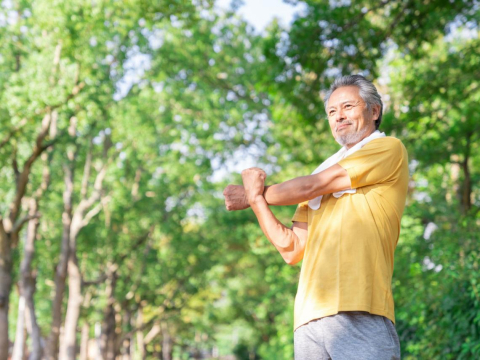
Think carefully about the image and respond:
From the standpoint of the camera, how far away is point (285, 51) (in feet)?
29.1

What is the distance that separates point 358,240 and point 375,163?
311 mm

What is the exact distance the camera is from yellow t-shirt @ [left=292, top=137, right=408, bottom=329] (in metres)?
2.17

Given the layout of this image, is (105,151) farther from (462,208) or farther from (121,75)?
(462,208)

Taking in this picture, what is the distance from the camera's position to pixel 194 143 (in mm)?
20969

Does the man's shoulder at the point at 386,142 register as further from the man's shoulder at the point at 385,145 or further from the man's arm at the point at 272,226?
the man's arm at the point at 272,226

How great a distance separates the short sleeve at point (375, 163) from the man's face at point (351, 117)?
116 millimetres

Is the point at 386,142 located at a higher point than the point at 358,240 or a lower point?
higher

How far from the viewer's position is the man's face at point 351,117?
2498 millimetres

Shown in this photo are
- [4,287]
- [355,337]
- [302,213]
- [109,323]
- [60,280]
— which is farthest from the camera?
[109,323]

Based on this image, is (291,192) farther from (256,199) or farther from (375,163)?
(375,163)

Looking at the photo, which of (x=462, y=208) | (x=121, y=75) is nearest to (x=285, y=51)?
(x=462, y=208)

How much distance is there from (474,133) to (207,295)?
2842 cm

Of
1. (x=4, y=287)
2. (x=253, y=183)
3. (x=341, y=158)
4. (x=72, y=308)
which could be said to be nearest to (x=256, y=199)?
(x=253, y=183)

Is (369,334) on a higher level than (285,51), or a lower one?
lower
